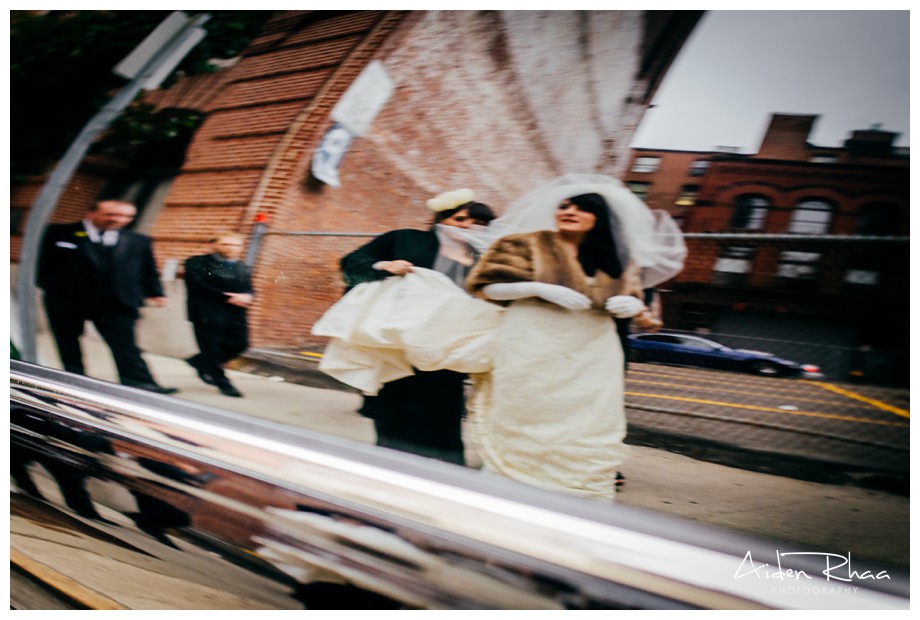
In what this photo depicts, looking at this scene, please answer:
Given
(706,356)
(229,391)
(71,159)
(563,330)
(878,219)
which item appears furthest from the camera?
(71,159)

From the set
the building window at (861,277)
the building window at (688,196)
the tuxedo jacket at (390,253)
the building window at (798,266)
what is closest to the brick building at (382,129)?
Answer: the tuxedo jacket at (390,253)

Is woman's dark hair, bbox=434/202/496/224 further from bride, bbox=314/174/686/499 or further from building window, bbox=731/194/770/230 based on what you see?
building window, bbox=731/194/770/230

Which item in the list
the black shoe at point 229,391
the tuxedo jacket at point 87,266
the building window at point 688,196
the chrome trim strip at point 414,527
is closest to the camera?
the chrome trim strip at point 414,527

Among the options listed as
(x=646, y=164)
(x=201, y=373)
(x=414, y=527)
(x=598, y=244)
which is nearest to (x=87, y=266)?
(x=201, y=373)

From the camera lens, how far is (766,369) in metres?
0.96

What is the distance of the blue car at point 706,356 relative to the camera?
0.94 m

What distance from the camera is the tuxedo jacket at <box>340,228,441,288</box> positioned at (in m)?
1.20

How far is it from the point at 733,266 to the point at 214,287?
1.33 metres

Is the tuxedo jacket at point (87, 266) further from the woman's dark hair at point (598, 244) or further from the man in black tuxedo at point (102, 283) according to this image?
the woman's dark hair at point (598, 244)

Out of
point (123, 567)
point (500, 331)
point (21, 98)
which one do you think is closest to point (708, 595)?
point (500, 331)

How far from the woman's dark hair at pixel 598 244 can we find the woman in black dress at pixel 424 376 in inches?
8.7

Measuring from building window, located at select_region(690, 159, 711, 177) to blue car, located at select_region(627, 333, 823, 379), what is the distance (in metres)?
0.34

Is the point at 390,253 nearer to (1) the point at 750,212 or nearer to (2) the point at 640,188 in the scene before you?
(2) the point at 640,188

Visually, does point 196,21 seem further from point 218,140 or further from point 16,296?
point 16,296
